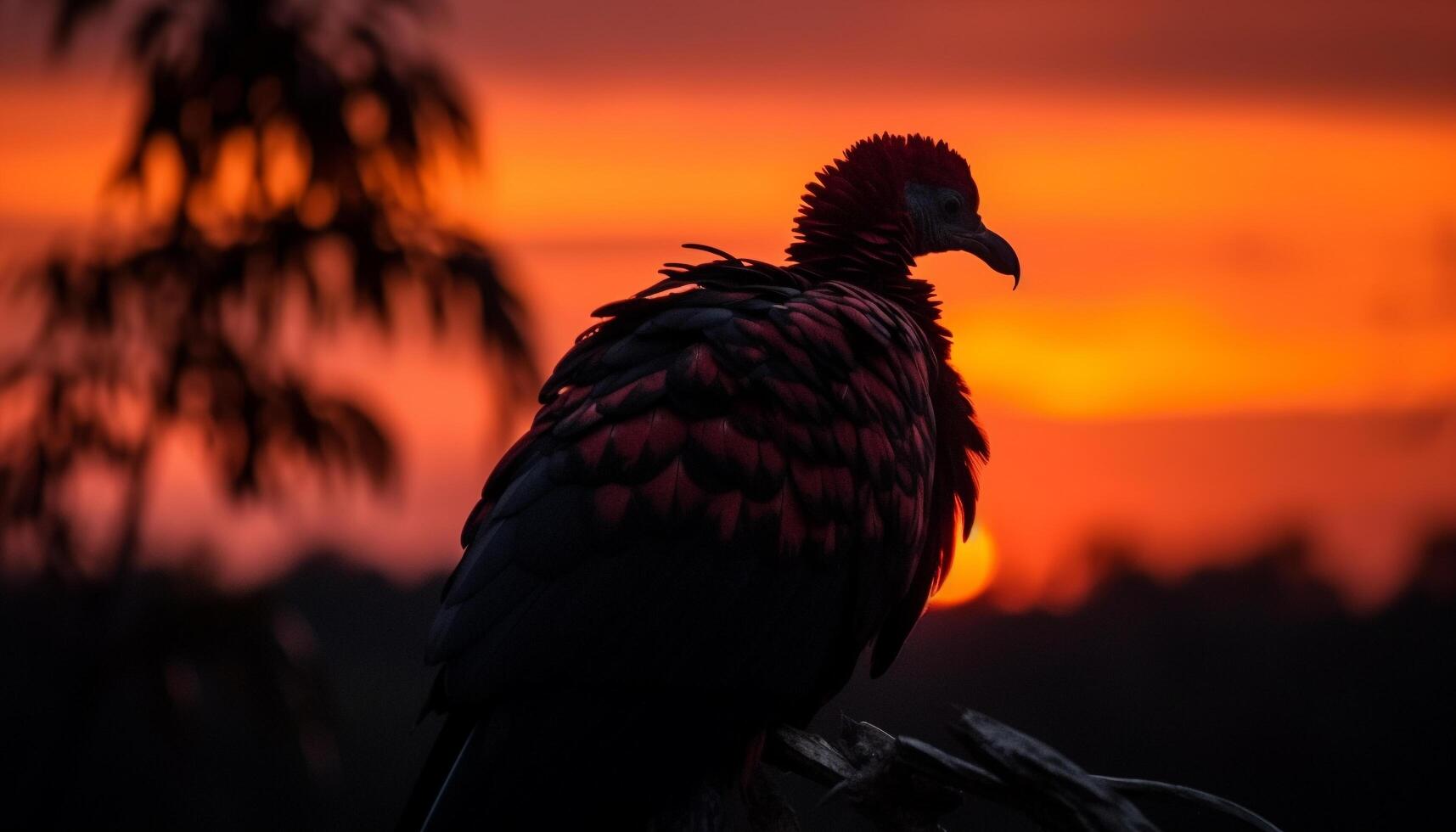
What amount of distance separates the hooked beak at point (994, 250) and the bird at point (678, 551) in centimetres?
69

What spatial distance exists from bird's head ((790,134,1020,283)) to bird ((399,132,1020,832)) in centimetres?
37

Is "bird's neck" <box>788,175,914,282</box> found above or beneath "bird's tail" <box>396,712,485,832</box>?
above

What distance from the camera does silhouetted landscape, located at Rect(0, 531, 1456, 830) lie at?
1228 centimetres

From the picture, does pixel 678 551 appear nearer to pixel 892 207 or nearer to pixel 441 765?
pixel 441 765

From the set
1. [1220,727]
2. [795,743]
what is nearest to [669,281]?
[795,743]

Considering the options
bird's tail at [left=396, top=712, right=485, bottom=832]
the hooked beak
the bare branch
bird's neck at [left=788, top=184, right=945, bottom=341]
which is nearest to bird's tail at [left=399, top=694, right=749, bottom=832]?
bird's tail at [left=396, top=712, right=485, bottom=832]

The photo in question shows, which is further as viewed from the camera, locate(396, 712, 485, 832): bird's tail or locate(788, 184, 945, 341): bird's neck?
locate(788, 184, 945, 341): bird's neck

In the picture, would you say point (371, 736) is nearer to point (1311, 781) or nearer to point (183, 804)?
point (183, 804)

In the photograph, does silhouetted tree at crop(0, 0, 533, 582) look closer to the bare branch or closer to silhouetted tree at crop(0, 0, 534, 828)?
silhouetted tree at crop(0, 0, 534, 828)

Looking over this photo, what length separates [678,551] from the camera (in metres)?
3.33

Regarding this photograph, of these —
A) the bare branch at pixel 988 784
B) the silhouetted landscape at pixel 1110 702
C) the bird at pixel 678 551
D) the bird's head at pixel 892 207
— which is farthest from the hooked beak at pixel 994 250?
the silhouetted landscape at pixel 1110 702

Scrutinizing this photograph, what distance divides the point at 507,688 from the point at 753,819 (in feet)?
2.65

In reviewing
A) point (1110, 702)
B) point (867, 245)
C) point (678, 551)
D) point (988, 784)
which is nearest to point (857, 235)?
point (867, 245)

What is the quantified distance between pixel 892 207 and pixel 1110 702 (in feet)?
41.0
